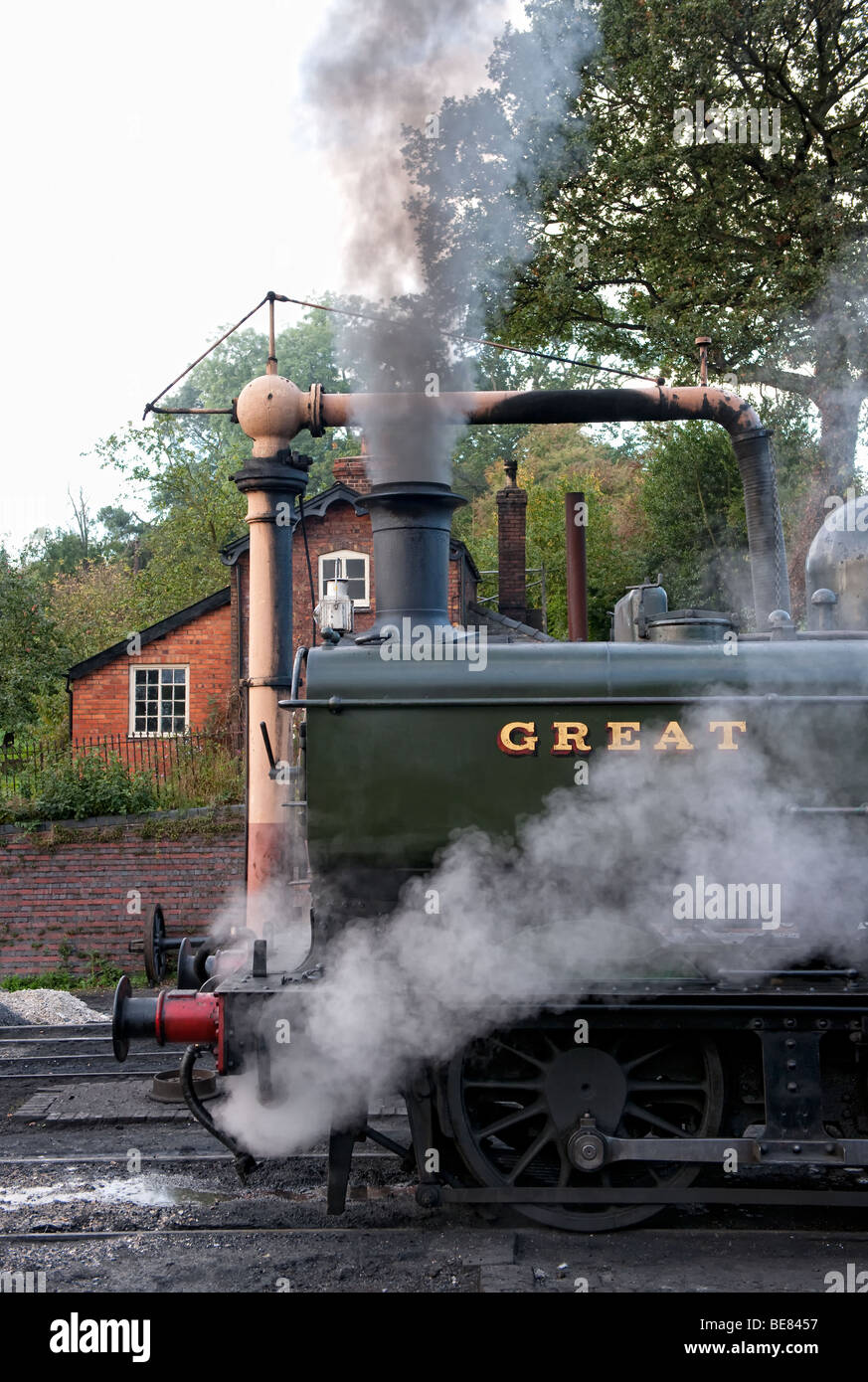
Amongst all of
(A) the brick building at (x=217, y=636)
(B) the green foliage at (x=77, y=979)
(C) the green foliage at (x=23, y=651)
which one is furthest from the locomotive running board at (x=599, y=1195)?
(C) the green foliage at (x=23, y=651)

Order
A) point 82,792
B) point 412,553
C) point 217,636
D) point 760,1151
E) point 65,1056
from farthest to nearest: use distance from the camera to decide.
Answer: point 217,636 < point 82,792 < point 65,1056 < point 412,553 < point 760,1151

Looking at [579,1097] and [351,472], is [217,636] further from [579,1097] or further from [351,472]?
[579,1097]

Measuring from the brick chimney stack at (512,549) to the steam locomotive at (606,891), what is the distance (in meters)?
16.0

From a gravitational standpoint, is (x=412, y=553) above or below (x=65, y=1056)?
above

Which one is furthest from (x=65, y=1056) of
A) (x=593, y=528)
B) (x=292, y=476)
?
(x=593, y=528)

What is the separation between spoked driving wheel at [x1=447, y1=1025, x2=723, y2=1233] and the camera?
5391 mm

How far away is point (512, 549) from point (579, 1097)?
16916 mm

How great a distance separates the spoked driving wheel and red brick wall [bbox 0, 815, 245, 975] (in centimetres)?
893

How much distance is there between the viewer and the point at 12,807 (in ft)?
48.8

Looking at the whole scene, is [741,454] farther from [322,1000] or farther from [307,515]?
[307,515]

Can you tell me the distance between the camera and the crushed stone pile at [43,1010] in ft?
37.8

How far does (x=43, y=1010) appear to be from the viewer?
11695 millimetres
